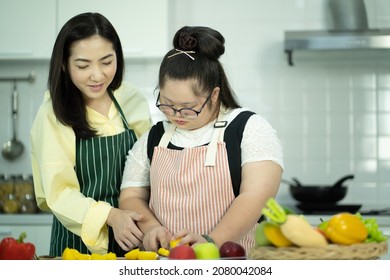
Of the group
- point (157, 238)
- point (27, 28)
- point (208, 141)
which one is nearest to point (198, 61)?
point (208, 141)

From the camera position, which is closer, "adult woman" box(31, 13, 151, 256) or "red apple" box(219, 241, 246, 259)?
"red apple" box(219, 241, 246, 259)

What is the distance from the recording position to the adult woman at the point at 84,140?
5.75 feet

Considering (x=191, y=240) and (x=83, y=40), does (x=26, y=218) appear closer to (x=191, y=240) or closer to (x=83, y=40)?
(x=83, y=40)

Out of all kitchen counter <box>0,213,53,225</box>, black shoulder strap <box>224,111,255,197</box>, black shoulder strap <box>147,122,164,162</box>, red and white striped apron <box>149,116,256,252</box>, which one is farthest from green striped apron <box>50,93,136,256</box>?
kitchen counter <box>0,213,53,225</box>

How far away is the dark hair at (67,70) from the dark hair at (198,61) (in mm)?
237

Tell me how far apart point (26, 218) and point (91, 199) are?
1.25 meters

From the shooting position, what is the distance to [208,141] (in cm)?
169

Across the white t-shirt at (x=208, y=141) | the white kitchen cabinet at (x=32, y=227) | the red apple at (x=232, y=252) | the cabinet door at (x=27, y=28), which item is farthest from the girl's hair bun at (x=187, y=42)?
the cabinet door at (x=27, y=28)

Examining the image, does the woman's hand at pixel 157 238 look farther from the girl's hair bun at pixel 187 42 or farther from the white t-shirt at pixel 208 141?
the girl's hair bun at pixel 187 42

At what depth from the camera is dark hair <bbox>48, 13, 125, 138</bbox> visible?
1780mm

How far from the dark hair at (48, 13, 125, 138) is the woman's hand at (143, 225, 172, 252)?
404 mm

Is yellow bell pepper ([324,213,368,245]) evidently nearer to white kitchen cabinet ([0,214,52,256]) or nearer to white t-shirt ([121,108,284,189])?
white t-shirt ([121,108,284,189])

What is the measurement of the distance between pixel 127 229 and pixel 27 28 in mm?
1791
